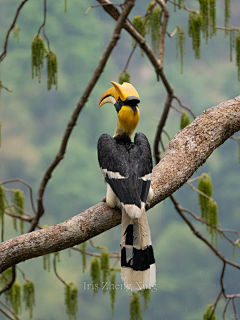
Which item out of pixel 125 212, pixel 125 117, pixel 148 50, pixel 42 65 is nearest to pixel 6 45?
pixel 42 65

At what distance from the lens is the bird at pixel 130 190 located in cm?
207

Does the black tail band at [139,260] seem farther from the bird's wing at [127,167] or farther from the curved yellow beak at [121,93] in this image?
the curved yellow beak at [121,93]

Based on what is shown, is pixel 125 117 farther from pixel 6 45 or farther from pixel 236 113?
pixel 6 45

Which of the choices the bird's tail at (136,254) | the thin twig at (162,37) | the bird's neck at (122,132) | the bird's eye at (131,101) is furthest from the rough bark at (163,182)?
the thin twig at (162,37)

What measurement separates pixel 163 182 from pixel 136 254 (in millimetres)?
488

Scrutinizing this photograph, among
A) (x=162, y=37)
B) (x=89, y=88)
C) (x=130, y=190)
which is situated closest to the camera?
(x=130, y=190)

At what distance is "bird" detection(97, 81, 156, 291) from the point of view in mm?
2070

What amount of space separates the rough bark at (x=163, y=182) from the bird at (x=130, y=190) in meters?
0.11

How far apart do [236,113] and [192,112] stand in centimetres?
178

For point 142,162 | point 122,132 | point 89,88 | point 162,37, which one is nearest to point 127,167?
point 142,162

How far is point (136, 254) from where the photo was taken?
2.09 m

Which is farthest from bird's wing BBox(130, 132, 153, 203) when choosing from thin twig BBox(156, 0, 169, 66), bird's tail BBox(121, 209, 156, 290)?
thin twig BBox(156, 0, 169, 66)

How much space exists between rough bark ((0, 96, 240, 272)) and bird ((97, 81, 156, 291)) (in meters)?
0.11

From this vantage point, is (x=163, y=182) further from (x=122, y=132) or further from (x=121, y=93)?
(x=121, y=93)
